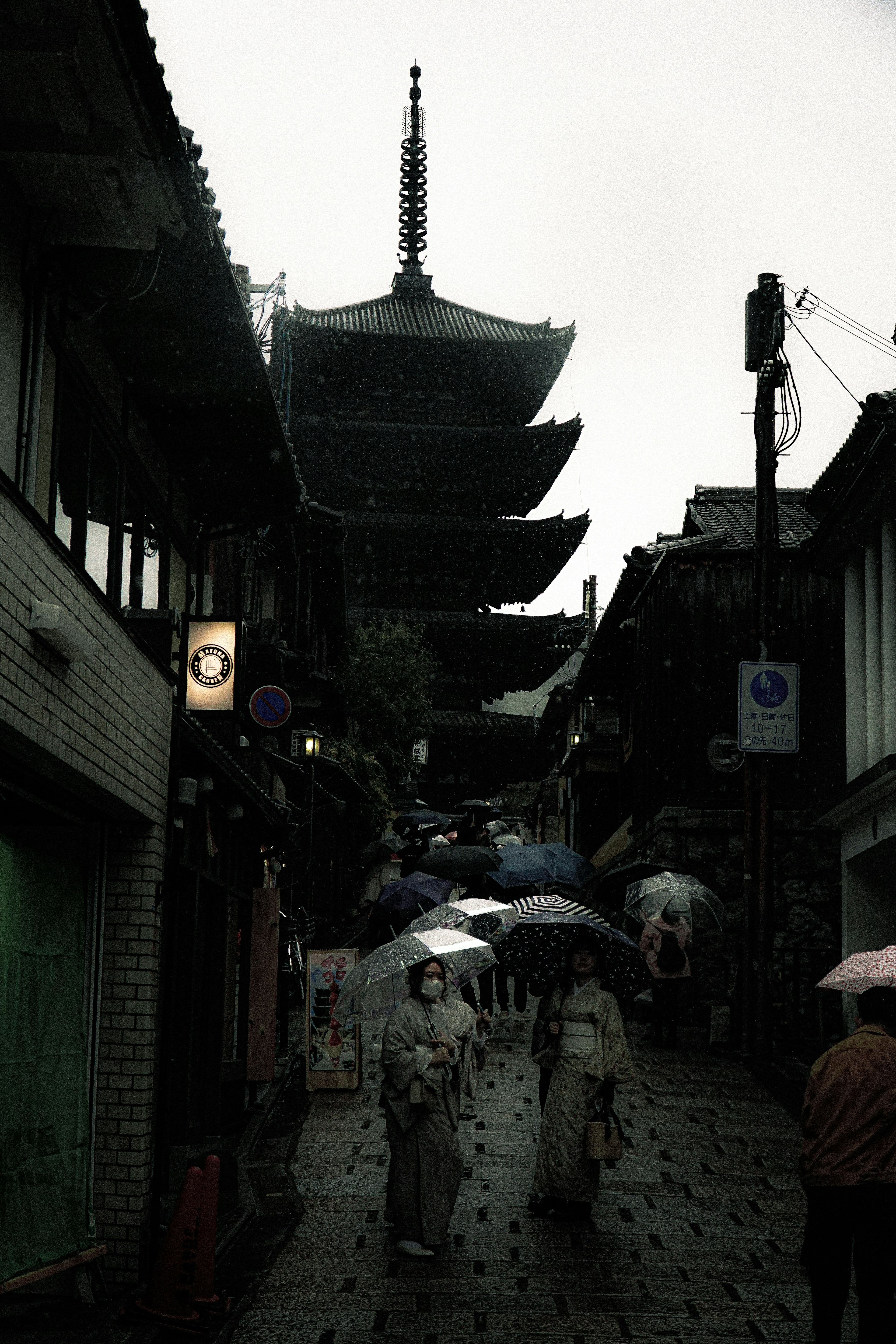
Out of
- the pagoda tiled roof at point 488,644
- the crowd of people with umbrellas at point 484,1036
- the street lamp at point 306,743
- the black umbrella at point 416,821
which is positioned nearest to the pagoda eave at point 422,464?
the pagoda tiled roof at point 488,644

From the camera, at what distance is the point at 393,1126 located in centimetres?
916

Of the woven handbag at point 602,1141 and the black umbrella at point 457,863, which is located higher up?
the black umbrella at point 457,863

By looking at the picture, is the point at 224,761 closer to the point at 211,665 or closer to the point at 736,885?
the point at 211,665

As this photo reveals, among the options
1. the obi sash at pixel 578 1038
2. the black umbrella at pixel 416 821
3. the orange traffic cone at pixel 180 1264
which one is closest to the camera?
the orange traffic cone at pixel 180 1264

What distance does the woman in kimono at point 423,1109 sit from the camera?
349 inches

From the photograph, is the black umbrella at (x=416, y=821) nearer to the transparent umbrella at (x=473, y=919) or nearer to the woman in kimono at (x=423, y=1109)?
the transparent umbrella at (x=473, y=919)

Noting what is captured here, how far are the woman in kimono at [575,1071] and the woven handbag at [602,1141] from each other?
78 mm

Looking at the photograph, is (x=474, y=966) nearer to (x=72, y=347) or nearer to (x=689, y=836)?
(x=72, y=347)

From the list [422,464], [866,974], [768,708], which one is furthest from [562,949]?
[422,464]

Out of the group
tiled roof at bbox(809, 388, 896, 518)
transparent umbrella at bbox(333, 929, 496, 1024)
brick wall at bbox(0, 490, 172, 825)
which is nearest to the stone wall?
tiled roof at bbox(809, 388, 896, 518)

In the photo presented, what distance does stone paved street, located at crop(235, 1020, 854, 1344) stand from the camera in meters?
7.44

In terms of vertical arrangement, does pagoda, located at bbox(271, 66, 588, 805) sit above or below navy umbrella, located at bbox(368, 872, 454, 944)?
above

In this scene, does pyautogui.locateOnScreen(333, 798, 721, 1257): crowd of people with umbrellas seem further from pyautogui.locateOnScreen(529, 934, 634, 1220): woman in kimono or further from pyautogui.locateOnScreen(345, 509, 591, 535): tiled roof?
pyautogui.locateOnScreen(345, 509, 591, 535): tiled roof

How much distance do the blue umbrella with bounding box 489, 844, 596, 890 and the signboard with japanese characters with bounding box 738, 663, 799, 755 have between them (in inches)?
149
